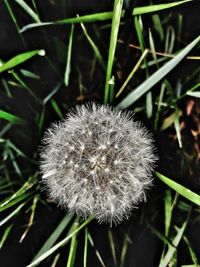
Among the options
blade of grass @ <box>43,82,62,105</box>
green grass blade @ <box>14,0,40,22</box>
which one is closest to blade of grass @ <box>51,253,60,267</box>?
blade of grass @ <box>43,82,62,105</box>

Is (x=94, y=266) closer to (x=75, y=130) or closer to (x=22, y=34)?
(x=75, y=130)

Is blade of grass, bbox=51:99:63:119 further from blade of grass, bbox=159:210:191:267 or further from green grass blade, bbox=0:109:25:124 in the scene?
blade of grass, bbox=159:210:191:267

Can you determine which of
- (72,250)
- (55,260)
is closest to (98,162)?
(72,250)

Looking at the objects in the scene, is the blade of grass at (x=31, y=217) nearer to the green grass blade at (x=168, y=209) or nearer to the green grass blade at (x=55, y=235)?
the green grass blade at (x=55, y=235)

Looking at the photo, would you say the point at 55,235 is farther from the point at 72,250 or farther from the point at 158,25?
the point at 158,25

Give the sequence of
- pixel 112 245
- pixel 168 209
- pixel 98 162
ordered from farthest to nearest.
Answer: pixel 112 245 < pixel 168 209 < pixel 98 162

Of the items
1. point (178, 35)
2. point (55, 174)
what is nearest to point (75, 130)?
point (55, 174)

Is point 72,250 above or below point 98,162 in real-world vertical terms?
below
